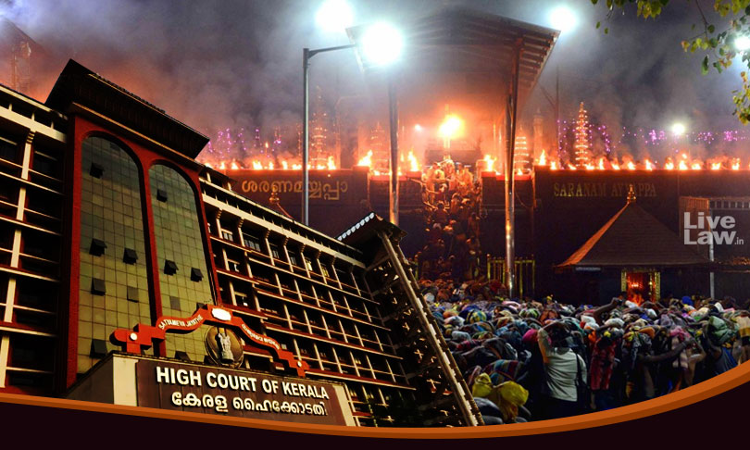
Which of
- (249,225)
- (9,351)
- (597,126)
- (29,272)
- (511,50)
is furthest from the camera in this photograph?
(597,126)

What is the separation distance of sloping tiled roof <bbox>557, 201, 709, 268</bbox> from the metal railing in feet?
6.57

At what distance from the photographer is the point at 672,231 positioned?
55094 millimetres

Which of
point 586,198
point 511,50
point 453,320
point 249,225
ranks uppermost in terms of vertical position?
point 511,50

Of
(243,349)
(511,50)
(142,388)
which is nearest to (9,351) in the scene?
(142,388)

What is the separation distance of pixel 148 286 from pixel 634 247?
43515 millimetres

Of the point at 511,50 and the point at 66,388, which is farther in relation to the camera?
the point at 511,50

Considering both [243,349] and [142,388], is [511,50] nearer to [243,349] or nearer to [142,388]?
[243,349]

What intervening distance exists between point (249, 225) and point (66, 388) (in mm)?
10219

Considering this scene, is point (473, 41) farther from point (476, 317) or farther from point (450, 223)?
point (476, 317)

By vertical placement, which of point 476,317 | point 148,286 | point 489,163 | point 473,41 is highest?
point 473,41

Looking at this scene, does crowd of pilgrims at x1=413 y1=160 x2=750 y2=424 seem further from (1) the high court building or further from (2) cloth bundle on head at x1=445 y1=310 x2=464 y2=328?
(1) the high court building

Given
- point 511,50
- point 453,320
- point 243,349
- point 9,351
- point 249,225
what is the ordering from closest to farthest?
point 9,351, point 243,349, point 249,225, point 453,320, point 511,50

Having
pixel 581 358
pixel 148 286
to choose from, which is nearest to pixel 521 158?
pixel 581 358

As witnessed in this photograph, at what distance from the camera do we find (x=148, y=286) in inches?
511
